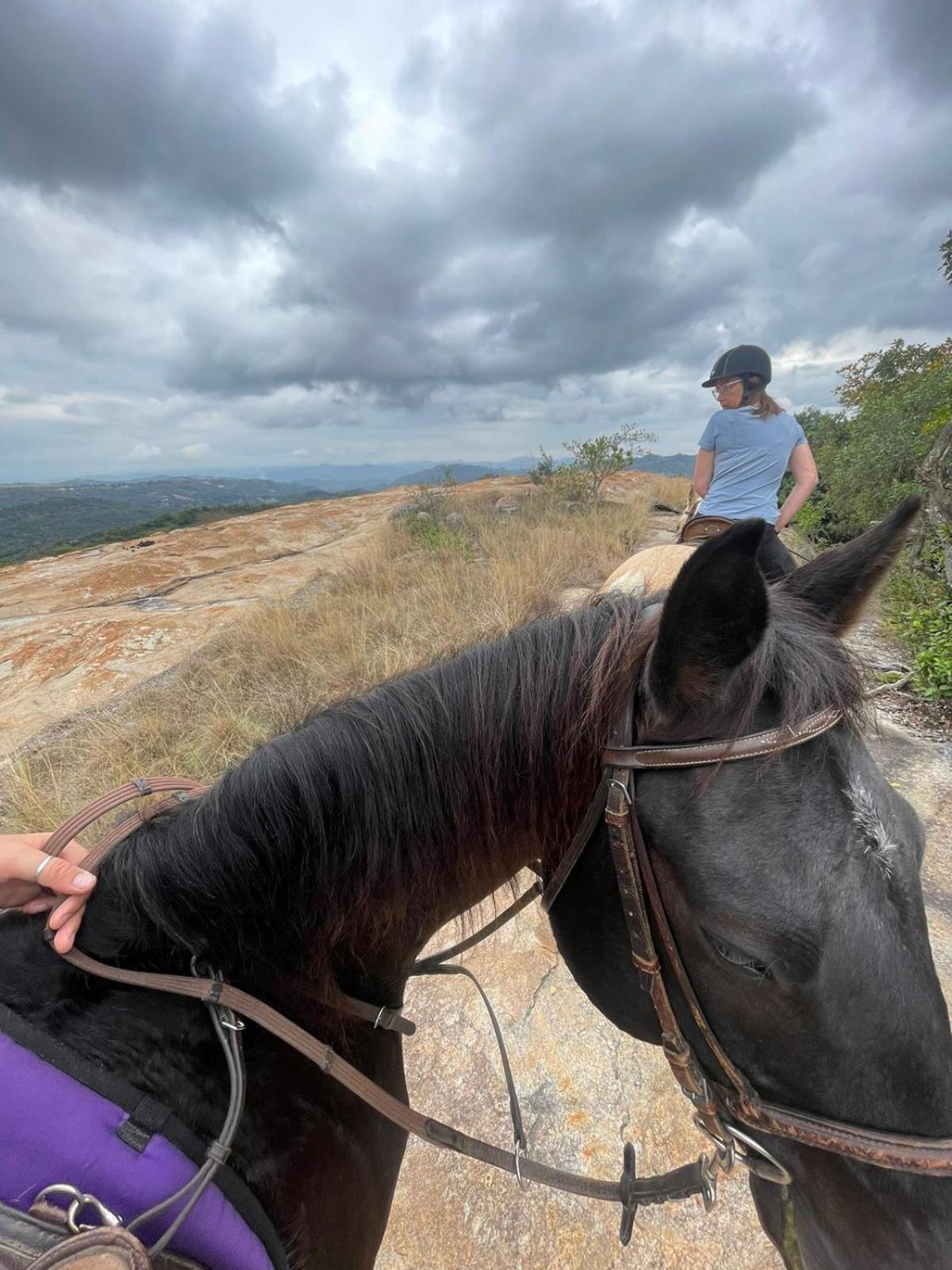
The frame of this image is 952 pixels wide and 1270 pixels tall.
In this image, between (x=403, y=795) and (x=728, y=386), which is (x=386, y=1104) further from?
(x=728, y=386)

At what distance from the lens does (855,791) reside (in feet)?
3.10

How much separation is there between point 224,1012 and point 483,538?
9.63 meters

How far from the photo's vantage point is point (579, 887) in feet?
3.89

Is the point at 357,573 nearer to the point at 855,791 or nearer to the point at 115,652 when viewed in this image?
the point at 115,652

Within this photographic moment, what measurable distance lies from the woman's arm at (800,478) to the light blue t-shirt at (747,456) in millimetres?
91

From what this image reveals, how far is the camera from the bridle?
37.6 inches

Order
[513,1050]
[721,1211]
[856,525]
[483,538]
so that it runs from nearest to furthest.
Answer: [721,1211]
[513,1050]
[483,538]
[856,525]

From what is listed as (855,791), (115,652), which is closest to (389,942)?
(855,791)

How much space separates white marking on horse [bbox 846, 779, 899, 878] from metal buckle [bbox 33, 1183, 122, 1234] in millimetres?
1320

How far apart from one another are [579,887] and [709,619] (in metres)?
0.67

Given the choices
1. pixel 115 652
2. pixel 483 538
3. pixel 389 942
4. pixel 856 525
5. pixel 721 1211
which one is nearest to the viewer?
pixel 389 942

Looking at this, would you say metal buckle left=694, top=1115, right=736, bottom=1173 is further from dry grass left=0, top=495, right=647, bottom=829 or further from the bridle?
dry grass left=0, top=495, right=647, bottom=829

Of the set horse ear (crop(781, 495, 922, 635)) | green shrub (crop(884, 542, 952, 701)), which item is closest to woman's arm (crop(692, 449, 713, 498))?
green shrub (crop(884, 542, 952, 701))

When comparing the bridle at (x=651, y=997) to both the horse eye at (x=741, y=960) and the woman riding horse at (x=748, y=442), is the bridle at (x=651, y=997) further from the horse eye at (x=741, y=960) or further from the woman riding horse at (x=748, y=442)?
the woman riding horse at (x=748, y=442)
